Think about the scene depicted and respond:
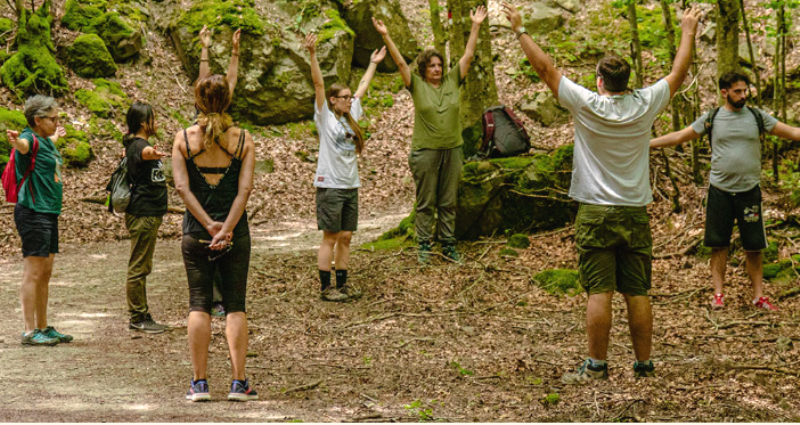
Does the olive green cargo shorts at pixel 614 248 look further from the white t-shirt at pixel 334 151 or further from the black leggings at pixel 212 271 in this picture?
the white t-shirt at pixel 334 151

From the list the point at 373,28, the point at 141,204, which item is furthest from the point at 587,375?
the point at 373,28

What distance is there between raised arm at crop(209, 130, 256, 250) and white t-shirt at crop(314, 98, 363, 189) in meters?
2.56

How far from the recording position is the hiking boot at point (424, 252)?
7883 millimetres

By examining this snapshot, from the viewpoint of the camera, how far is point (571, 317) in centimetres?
629

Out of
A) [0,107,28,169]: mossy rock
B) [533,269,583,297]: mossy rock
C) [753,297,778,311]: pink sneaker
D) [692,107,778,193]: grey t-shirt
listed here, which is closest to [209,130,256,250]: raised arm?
[533,269,583,297]: mossy rock

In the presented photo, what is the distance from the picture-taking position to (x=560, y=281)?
7.08 metres

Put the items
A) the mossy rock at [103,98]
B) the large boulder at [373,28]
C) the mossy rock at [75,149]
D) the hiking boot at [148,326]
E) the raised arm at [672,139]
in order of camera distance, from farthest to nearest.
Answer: the large boulder at [373,28], the mossy rock at [103,98], the mossy rock at [75,149], the hiking boot at [148,326], the raised arm at [672,139]

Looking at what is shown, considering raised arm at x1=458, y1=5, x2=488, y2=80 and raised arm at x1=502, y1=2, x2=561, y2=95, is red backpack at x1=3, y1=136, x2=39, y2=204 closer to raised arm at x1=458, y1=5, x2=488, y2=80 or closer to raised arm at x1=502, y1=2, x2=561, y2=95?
raised arm at x1=502, y1=2, x2=561, y2=95

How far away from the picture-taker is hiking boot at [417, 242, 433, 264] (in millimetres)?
7883

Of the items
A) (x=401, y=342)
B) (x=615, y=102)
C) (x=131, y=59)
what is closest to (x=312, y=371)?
(x=401, y=342)

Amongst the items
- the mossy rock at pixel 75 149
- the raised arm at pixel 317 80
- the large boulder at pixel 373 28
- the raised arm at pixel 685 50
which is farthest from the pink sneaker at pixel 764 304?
the large boulder at pixel 373 28

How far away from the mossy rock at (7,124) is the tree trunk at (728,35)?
35.4ft

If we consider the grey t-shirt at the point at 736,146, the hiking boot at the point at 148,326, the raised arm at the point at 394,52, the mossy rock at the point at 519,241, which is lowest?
the hiking boot at the point at 148,326

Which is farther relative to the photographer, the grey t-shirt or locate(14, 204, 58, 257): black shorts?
the grey t-shirt
